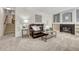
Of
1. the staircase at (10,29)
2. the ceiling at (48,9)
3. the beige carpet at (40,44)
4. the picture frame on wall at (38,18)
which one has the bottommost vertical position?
Answer: the beige carpet at (40,44)

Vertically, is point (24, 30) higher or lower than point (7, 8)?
lower

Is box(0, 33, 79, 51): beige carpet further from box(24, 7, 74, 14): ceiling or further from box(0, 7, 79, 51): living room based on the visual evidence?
box(24, 7, 74, 14): ceiling

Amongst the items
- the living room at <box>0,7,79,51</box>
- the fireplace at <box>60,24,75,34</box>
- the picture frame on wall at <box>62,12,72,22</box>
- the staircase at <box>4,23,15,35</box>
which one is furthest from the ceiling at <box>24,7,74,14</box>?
the staircase at <box>4,23,15,35</box>

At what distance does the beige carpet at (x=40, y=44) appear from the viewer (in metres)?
1.76

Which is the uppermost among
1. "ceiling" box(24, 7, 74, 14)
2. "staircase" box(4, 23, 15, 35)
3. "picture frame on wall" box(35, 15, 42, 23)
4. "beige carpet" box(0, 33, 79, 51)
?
"ceiling" box(24, 7, 74, 14)

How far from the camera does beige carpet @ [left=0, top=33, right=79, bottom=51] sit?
1759 mm

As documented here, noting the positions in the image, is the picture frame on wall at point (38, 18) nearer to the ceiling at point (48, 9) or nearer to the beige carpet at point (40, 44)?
the ceiling at point (48, 9)

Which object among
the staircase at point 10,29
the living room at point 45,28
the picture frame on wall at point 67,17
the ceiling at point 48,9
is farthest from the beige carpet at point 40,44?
the ceiling at point 48,9

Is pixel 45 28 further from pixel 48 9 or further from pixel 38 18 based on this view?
pixel 48 9
